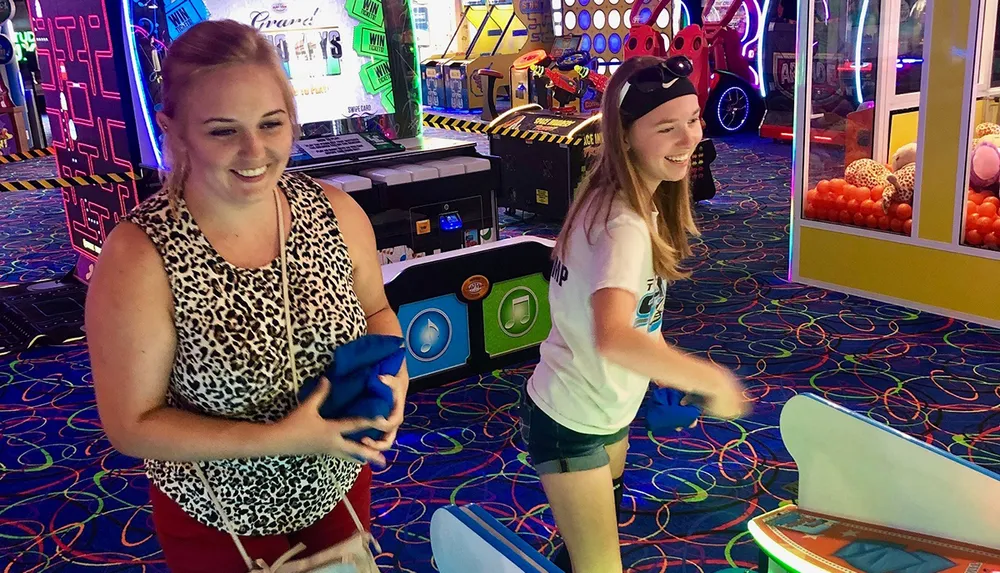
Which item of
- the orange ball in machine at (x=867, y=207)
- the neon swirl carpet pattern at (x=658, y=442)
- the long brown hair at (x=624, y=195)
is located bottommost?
the neon swirl carpet pattern at (x=658, y=442)

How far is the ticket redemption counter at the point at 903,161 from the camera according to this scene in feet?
13.6

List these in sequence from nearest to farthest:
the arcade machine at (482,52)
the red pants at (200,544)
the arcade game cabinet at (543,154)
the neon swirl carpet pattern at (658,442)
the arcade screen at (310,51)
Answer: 1. the red pants at (200,544)
2. the neon swirl carpet pattern at (658,442)
3. the arcade screen at (310,51)
4. the arcade game cabinet at (543,154)
5. the arcade machine at (482,52)

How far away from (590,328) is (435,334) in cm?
207

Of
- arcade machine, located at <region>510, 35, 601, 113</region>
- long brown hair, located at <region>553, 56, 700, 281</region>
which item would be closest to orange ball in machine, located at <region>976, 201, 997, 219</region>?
long brown hair, located at <region>553, 56, 700, 281</region>

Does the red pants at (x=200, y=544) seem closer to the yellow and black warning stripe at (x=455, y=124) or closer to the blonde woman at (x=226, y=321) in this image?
the blonde woman at (x=226, y=321)

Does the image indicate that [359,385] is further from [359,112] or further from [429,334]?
[359,112]

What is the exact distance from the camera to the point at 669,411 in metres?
1.89

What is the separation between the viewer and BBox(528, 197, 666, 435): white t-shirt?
1650 millimetres

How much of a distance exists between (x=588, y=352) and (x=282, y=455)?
69 centimetres

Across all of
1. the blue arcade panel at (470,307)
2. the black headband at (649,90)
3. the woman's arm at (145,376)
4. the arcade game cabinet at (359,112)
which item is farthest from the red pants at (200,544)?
the arcade game cabinet at (359,112)

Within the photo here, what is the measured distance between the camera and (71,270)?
5.51m

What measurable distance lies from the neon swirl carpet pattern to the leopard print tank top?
1294 millimetres

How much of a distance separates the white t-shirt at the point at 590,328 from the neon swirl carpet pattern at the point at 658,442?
3.11ft

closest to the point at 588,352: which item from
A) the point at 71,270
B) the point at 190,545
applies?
the point at 190,545
